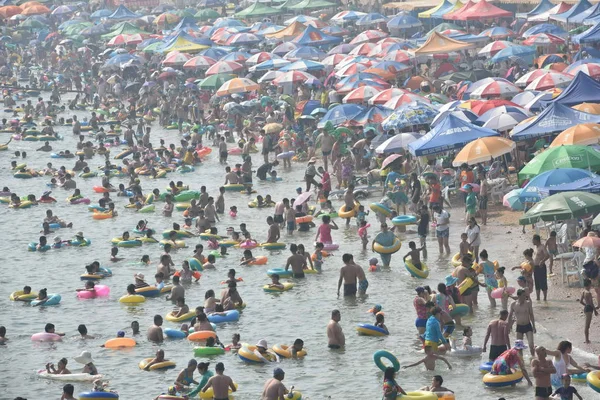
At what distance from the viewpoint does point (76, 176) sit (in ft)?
→ 138

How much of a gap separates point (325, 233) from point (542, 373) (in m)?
11.8

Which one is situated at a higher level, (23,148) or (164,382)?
(23,148)

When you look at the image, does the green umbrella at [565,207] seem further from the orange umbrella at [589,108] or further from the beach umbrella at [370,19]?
the beach umbrella at [370,19]

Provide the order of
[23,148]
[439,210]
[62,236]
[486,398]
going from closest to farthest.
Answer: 1. [486,398]
2. [439,210]
3. [62,236]
4. [23,148]

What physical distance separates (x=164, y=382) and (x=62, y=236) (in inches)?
545

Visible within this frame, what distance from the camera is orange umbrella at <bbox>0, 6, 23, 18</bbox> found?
226 feet

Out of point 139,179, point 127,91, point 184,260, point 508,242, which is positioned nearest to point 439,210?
point 508,242

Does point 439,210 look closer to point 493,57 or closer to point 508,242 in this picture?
point 508,242

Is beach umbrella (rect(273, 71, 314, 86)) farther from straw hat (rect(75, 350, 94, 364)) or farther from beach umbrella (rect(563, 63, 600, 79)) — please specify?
straw hat (rect(75, 350, 94, 364))

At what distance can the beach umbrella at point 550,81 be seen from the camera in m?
34.4

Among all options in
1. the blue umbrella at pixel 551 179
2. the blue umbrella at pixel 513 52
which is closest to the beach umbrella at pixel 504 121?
the blue umbrella at pixel 551 179

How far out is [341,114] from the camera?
1427 inches

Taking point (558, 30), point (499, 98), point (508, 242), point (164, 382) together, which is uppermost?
point (558, 30)

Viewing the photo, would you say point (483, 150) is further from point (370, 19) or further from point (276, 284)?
point (370, 19)
